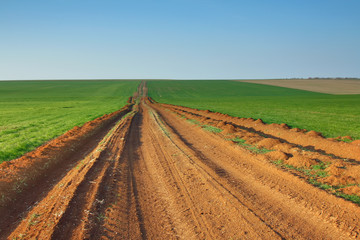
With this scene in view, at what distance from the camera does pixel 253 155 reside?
995cm

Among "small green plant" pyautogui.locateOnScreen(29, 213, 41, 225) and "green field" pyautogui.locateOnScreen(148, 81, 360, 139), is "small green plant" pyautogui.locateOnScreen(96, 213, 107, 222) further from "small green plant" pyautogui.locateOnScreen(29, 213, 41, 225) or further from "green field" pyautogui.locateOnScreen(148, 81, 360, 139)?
"green field" pyautogui.locateOnScreen(148, 81, 360, 139)

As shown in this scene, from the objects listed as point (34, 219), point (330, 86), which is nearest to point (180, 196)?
point (34, 219)

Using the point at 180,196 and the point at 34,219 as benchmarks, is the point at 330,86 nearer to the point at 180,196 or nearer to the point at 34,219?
the point at 180,196

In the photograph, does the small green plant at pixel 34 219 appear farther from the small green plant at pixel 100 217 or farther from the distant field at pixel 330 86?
the distant field at pixel 330 86

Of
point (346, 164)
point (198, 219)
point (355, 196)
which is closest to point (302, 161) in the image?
point (346, 164)

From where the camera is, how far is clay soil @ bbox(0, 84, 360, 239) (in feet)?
16.2

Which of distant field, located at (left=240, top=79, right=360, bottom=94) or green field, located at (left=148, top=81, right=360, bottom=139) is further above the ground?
distant field, located at (left=240, top=79, right=360, bottom=94)

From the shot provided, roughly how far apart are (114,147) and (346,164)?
9570 millimetres

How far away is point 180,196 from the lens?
21.4ft

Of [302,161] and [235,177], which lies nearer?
[235,177]

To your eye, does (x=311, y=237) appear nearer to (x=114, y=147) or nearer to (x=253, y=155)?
(x=253, y=155)

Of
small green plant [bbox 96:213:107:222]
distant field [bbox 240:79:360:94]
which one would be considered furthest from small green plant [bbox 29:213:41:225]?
distant field [bbox 240:79:360:94]

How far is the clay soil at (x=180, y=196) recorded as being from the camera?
4.93 meters

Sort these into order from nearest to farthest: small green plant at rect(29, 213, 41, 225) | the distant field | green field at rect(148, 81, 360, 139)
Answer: small green plant at rect(29, 213, 41, 225), green field at rect(148, 81, 360, 139), the distant field
